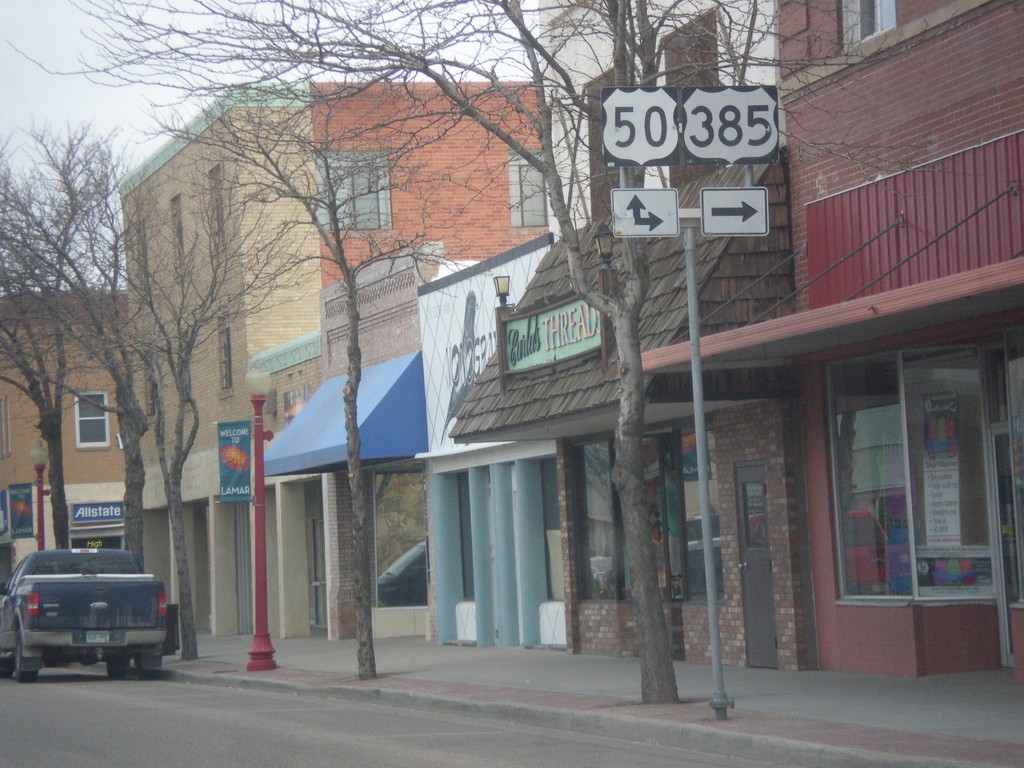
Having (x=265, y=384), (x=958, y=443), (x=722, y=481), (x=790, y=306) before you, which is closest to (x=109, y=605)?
(x=265, y=384)

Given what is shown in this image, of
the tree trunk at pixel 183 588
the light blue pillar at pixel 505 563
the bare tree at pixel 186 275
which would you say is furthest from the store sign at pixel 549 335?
the tree trunk at pixel 183 588

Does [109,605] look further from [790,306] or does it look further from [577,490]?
[790,306]

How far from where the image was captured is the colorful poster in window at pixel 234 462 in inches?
985

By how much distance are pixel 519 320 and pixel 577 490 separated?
2533 mm

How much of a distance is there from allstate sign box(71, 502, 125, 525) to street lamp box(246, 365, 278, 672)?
958 inches

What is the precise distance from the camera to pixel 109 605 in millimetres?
20391

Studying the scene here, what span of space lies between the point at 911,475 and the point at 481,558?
9695mm

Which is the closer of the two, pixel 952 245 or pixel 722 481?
pixel 952 245

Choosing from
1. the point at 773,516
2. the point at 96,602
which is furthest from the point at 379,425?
the point at 773,516

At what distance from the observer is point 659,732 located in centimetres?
1145

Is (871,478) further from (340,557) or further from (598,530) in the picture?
(340,557)

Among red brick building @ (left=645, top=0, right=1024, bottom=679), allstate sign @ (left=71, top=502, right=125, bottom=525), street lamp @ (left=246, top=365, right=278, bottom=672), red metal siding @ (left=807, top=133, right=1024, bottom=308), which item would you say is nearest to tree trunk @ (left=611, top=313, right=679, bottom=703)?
red brick building @ (left=645, top=0, right=1024, bottom=679)

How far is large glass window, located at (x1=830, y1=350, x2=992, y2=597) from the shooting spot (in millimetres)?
13906

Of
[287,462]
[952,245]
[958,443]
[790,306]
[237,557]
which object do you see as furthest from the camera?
[237,557]
